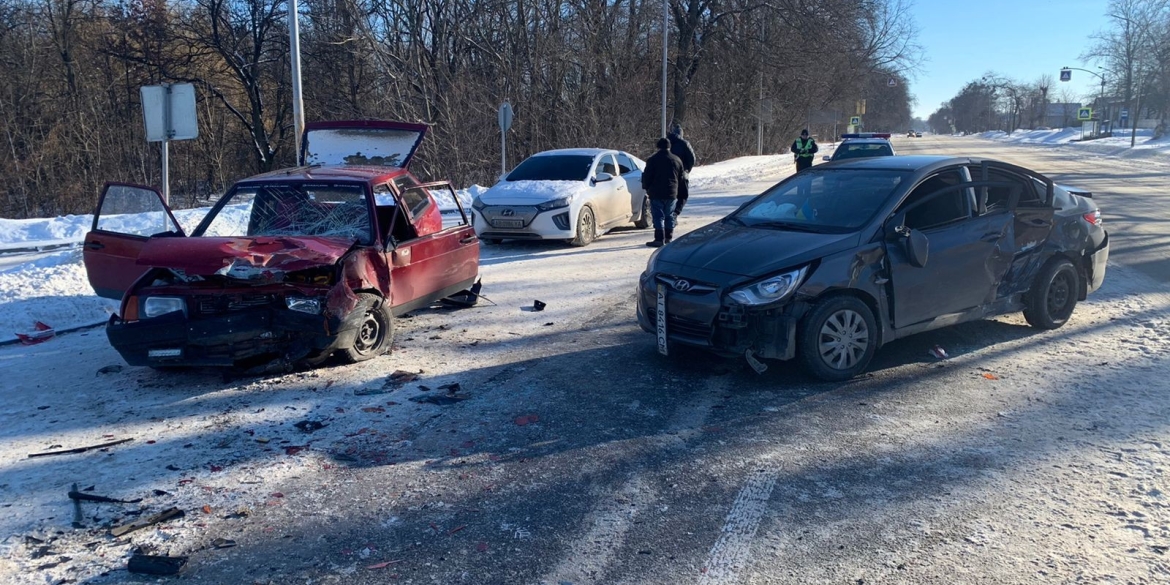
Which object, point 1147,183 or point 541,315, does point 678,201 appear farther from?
point 1147,183

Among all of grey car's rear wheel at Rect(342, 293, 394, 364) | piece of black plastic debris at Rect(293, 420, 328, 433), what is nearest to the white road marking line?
piece of black plastic debris at Rect(293, 420, 328, 433)

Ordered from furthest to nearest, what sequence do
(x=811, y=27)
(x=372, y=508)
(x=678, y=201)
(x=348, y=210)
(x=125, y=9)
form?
(x=811, y=27) → (x=125, y=9) → (x=678, y=201) → (x=348, y=210) → (x=372, y=508)

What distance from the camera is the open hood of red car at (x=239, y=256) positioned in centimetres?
613

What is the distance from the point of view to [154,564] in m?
3.70

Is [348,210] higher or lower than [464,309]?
higher

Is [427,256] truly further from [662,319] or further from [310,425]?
[310,425]

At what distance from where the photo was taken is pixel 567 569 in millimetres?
3715

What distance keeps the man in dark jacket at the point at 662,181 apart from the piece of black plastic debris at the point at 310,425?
8.19m

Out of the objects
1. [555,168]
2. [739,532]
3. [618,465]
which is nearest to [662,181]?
[555,168]

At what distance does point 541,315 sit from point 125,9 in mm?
27761

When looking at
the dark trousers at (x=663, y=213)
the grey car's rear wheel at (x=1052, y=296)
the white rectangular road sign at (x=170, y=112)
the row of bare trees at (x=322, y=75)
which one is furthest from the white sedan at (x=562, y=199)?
the row of bare trees at (x=322, y=75)

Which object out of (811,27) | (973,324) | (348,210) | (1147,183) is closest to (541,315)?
(348,210)

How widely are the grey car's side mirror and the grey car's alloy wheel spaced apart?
7617 millimetres

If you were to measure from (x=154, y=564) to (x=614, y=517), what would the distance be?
2114 mm
